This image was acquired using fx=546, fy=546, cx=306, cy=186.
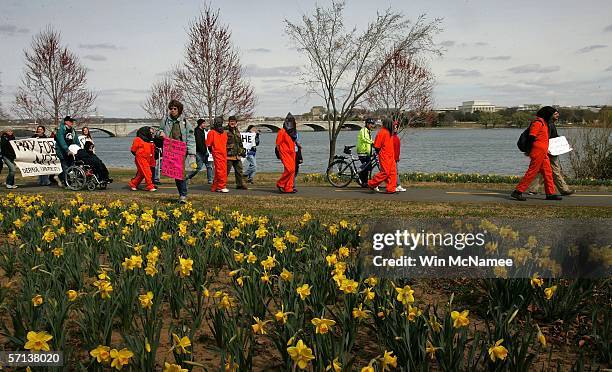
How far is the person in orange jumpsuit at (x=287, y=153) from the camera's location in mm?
12805

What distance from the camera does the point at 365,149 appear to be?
14.3 m

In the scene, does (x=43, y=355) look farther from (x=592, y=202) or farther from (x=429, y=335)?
(x=592, y=202)

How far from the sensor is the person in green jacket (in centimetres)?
1420

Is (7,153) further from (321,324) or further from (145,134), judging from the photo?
(321,324)

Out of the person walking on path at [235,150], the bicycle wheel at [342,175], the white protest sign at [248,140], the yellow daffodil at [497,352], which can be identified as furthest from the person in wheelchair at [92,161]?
the yellow daffodil at [497,352]

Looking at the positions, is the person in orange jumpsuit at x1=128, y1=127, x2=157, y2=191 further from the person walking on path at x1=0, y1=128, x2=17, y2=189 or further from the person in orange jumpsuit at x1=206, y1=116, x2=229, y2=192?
the person walking on path at x1=0, y1=128, x2=17, y2=189

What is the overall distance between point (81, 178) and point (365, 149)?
24.0 feet

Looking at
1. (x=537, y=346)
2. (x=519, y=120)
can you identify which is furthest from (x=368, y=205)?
(x=519, y=120)

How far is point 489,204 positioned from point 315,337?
845cm

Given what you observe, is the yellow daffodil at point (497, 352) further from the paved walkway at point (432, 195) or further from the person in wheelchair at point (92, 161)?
the person in wheelchair at point (92, 161)

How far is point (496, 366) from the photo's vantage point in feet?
8.71

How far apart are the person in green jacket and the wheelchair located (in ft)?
21.8

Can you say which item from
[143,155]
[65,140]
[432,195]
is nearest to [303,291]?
[432,195]

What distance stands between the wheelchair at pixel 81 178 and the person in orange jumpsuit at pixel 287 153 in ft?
15.5
